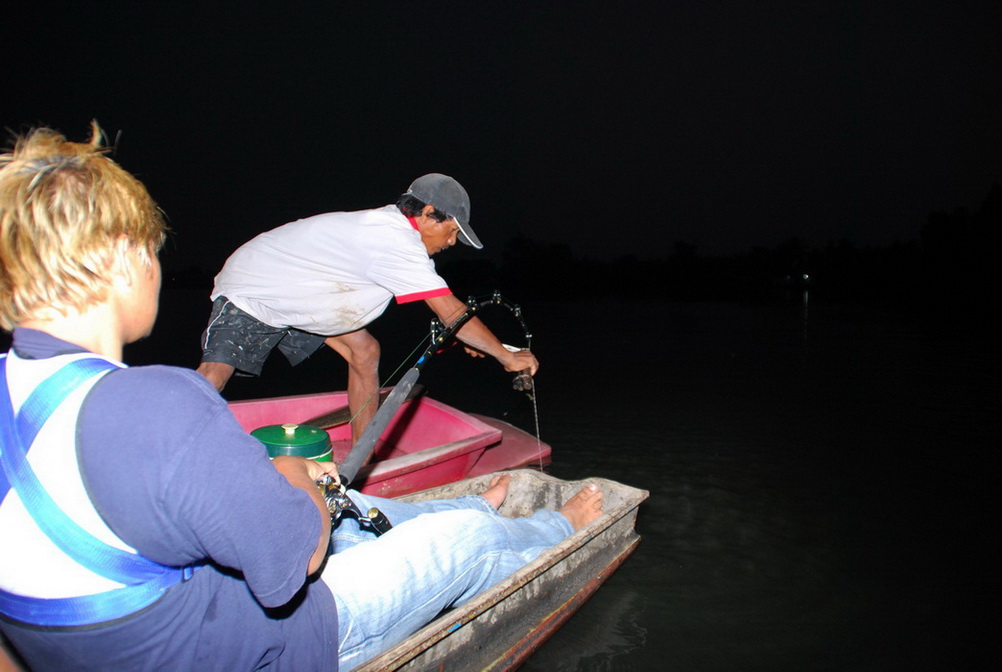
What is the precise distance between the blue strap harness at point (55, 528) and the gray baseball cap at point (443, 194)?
2988 millimetres

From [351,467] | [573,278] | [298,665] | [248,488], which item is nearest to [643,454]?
[351,467]

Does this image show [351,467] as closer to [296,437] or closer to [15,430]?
[296,437]

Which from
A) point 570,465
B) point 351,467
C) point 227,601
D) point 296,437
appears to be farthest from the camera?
point 570,465

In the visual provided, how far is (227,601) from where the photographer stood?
1411 mm

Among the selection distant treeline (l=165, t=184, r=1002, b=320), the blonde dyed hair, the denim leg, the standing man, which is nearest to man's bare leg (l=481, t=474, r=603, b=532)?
the denim leg

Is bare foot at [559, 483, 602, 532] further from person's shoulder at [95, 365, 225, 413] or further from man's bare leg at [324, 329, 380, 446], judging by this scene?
person's shoulder at [95, 365, 225, 413]

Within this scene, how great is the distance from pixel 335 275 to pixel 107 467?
10.2 feet

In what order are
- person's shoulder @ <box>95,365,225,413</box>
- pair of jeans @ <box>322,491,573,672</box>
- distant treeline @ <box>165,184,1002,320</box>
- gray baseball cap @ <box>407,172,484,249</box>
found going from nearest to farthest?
person's shoulder @ <box>95,365,225,413</box>, pair of jeans @ <box>322,491,573,672</box>, gray baseball cap @ <box>407,172,484,249</box>, distant treeline @ <box>165,184,1002,320</box>

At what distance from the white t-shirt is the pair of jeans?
1610 millimetres

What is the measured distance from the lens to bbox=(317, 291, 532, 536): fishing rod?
A: 2102mm

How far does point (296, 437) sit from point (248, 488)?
85.4 inches

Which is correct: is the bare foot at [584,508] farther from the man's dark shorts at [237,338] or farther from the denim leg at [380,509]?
the man's dark shorts at [237,338]

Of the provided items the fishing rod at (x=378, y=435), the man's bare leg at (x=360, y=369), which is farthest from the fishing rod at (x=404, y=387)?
the man's bare leg at (x=360, y=369)

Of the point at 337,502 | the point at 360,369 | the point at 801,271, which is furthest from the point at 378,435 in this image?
the point at 801,271
